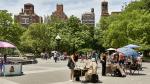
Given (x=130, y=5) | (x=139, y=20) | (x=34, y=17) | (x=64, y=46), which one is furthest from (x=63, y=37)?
(x=34, y=17)

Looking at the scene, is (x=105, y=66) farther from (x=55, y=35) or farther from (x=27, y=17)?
(x=27, y=17)

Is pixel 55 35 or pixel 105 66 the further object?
pixel 55 35

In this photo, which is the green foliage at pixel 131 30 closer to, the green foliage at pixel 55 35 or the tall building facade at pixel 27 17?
the green foliage at pixel 55 35

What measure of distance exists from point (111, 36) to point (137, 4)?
1203 cm

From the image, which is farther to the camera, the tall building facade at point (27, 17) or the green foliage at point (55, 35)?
the tall building facade at point (27, 17)

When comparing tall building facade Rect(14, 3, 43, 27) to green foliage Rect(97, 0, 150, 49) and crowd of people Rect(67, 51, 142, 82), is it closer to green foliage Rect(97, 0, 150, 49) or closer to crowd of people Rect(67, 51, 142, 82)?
green foliage Rect(97, 0, 150, 49)

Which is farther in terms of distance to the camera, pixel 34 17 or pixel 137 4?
pixel 34 17

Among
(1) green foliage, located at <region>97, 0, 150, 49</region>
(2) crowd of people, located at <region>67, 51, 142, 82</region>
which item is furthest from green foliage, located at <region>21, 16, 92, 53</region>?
(2) crowd of people, located at <region>67, 51, 142, 82</region>

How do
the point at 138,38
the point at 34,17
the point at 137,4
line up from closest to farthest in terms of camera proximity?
the point at 138,38 → the point at 137,4 → the point at 34,17

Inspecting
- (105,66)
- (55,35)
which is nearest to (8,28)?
(55,35)

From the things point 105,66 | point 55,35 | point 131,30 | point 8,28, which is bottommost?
point 105,66

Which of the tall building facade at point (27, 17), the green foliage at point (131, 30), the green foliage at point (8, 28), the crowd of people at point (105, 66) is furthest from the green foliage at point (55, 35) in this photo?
the tall building facade at point (27, 17)

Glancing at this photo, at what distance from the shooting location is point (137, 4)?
7256 centimetres

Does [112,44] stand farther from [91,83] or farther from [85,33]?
[91,83]
